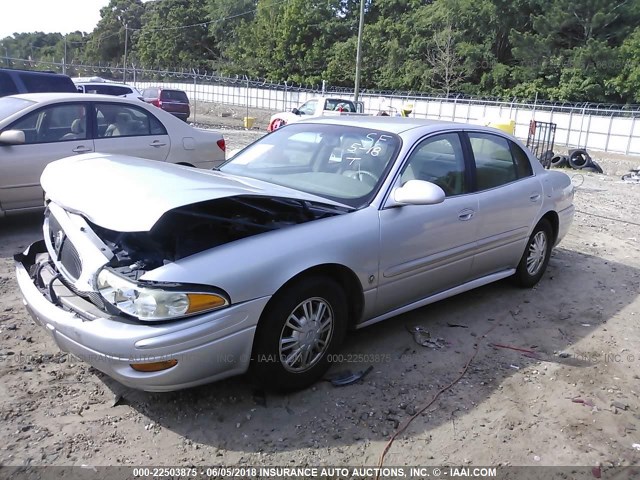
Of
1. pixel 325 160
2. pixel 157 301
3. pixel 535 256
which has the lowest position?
pixel 535 256

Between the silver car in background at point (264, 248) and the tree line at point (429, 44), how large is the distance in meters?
41.7

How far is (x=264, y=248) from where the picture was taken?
2.99 m

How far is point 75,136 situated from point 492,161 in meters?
4.66

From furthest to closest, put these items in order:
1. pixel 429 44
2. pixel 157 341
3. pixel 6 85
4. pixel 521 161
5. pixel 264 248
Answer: pixel 429 44 < pixel 6 85 < pixel 521 161 < pixel 264 248 < pixel 157 341

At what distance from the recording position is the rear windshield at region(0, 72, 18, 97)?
10.7 meters

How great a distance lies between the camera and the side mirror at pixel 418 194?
348cm

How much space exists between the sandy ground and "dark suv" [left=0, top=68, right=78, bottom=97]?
7.97 meters

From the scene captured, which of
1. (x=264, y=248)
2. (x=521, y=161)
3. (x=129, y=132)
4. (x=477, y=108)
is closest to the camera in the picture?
(x=264, y=248)

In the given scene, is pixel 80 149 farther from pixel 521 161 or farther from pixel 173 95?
pixel 173 95

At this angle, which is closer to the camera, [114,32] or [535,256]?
[535,256]

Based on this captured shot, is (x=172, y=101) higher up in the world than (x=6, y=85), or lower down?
lower down

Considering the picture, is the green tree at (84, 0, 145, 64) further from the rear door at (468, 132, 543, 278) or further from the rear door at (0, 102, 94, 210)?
the rear door at (468, 132, 543, 278)

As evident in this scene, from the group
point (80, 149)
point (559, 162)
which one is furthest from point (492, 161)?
point (559, 162)

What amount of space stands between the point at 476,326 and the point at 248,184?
2.21 m
